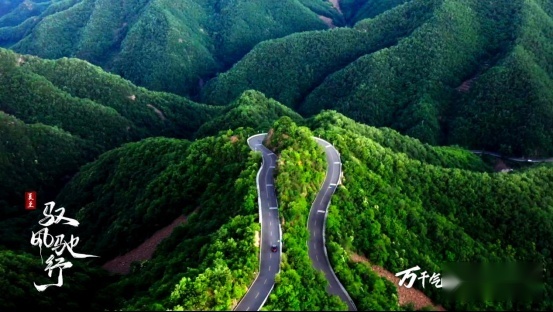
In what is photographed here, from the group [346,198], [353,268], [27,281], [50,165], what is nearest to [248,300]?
[353,268]

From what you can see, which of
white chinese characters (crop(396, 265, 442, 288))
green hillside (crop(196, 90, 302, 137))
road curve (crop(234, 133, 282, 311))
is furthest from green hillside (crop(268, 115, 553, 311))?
green hillside (crop(196, 90, 302, 137))

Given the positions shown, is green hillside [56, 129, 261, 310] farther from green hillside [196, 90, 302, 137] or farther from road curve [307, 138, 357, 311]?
green hillside [196, 90, 302, 137]

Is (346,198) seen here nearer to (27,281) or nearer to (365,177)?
(365,177)

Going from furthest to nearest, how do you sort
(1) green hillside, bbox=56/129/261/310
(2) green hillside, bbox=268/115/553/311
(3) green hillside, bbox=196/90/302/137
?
(3) green hillside, bbox=196/90/302/137
(2) green hillside, bbox=268/115/553/311
(1) green hillside, bbox=56/129/261/310

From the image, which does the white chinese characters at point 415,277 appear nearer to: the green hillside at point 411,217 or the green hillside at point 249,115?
the green hillside at point 411,217

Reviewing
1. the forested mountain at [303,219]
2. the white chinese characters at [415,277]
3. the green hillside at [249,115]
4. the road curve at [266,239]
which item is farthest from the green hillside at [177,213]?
the green hillside at [249,115]
